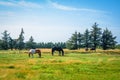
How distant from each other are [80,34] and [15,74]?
251 ft

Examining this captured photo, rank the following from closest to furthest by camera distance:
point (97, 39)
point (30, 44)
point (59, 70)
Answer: point (59, 70) < point (97, 39) < point (30, 44)

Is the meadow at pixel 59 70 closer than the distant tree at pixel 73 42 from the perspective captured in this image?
Yes

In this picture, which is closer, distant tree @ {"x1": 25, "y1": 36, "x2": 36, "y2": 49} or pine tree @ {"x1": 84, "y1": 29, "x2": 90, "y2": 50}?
pine tree @ {"x1": 84, "y1": 29, "x2": 90, "y2": 50}

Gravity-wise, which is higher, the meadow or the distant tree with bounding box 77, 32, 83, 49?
the distant tree with bounding box 77, 32, 83, 49

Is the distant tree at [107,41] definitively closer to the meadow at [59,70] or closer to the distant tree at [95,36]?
the distant tree at [95,36]

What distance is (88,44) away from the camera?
88625mm

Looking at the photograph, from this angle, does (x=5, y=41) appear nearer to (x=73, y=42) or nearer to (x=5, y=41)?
(x=5, y=41)

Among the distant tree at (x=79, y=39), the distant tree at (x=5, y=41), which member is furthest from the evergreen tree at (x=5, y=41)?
the distant tree at (x=79, y=39)

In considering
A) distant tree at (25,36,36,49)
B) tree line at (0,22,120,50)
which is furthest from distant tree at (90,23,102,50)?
distant tree at (25,36,36,49)

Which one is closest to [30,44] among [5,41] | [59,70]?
[5,41]

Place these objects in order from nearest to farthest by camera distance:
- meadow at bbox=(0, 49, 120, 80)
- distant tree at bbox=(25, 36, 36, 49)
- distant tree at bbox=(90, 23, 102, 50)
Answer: meadow at bbox=(0, 49, 120, 80)
distant tree at bbox=(90, 23, 102, 50)
distant tree at bbox=(25, 36, 36, 49)

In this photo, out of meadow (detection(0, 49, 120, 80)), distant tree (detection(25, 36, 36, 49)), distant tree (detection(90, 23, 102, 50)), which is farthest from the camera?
distant tree (detection(25, 36, 36, 49))

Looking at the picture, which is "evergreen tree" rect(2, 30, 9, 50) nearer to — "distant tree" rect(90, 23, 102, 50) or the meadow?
"distant tree" rect(90, 23, 102, 50)

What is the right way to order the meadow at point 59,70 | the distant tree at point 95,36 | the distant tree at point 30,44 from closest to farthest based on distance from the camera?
the meadow at point 59,70 → the distant tree at point 95,36 → the distant tree at point 30,44
